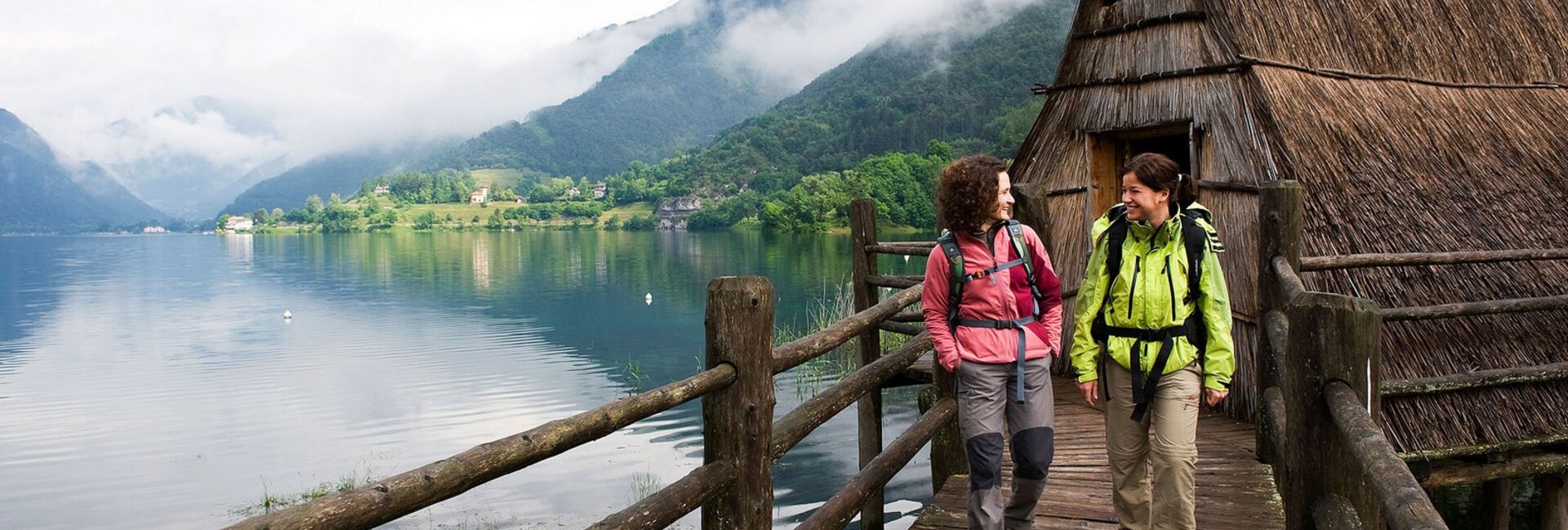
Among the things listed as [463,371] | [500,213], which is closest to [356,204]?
[500,213]

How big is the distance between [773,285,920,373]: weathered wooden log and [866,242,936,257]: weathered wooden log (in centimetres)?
360

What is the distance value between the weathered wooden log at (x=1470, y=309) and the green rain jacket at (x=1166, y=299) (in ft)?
7.67

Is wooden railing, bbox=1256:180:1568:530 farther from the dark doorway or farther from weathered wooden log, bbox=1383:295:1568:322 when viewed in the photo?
the dark doorway

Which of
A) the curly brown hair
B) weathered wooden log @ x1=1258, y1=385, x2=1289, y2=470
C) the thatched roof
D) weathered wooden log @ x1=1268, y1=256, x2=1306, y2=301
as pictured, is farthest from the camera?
the thatched roof

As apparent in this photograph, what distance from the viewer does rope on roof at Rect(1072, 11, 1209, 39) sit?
8648 millimetres

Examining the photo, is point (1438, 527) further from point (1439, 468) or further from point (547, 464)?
point (547, 464)

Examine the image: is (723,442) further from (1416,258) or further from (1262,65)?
(1262,65)

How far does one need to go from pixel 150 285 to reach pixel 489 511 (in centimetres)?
4610

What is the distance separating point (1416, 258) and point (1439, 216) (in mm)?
→ 2228

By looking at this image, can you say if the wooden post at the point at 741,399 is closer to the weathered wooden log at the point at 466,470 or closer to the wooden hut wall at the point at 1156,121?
the weathered wooden log at the point at 466,470

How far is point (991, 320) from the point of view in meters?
3.83

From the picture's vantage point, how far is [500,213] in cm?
13462

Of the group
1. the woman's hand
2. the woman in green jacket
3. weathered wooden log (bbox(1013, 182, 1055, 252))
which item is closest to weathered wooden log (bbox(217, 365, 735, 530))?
the woman's hand

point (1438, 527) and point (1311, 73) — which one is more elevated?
point (1311, 73)
